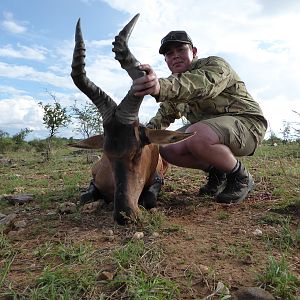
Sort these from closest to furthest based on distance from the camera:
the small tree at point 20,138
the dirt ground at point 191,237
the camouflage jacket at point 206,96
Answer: the dirt ground at point 191,237
the camouflage jacket at point 206,96
the small tree at point 20,138

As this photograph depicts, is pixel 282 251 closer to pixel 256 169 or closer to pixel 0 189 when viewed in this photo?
pixel 256 169

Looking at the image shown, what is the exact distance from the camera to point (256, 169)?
7.50m

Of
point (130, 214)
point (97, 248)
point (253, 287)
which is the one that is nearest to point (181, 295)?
point (253, 287)

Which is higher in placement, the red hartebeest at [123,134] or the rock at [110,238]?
the red hartebeest at [123,134]

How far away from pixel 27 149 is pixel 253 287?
18886 millimetres

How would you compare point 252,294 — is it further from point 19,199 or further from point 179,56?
point 19,199

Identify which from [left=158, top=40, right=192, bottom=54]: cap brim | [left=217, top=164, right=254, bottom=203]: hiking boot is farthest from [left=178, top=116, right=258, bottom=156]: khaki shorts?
[left=158, top=40, right=192, bottom=54]: cap brim

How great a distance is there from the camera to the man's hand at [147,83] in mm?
3646

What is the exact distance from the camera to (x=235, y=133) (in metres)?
4.78

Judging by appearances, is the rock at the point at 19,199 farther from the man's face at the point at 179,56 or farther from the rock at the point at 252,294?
the rock at the point at 252,294

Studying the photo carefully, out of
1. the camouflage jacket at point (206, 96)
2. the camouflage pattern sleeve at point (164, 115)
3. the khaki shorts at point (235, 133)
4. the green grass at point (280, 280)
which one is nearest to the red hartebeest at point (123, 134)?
the camouflage jacket at point (206, 96)

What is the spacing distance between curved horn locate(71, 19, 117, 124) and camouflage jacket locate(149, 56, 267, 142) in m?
0.56

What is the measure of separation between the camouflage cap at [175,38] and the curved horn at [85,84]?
1107mm

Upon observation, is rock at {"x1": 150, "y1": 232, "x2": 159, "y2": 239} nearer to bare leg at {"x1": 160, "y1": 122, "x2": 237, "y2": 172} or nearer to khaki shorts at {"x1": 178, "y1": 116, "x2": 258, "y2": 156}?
bare leg at {"x1": 160, "y1": 122, "x2": 237, "y2": 172}
